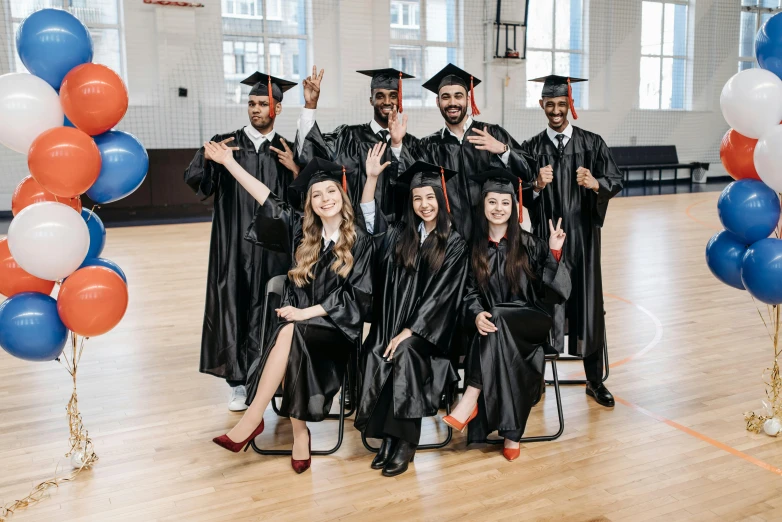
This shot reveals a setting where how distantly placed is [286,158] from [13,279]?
148cm

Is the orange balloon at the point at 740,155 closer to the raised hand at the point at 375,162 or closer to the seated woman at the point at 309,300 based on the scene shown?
the raised hand at the point at 375,162

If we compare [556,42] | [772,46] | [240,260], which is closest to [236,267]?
[240,260]

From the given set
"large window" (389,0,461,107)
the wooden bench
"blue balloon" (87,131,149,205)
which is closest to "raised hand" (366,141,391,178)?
"blue balloon" (87,131,149,205)

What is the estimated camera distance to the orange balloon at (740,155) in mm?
3432

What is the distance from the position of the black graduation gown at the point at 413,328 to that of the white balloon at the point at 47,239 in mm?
1380

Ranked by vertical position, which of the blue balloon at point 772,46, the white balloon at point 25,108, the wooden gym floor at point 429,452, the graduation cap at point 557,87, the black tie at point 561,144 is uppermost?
the blue balloon at point 772,46

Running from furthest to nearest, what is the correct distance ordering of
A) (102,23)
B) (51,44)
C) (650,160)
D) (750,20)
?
(750,20) → (650,160) → (102,23) → (51,44)

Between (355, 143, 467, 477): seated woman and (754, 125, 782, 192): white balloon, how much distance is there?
1358 mm

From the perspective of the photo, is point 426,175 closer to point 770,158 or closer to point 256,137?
point 256,137

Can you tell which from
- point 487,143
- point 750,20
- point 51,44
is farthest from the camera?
point 750,20

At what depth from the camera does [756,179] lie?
344 centimetres

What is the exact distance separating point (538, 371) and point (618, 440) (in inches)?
21.9

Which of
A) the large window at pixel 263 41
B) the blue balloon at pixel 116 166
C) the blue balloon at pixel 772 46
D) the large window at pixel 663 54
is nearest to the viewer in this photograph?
the blue balloon at pixel 116 166

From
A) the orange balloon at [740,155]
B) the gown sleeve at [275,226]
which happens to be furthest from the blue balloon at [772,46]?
the gown sleeve at [275,226]
